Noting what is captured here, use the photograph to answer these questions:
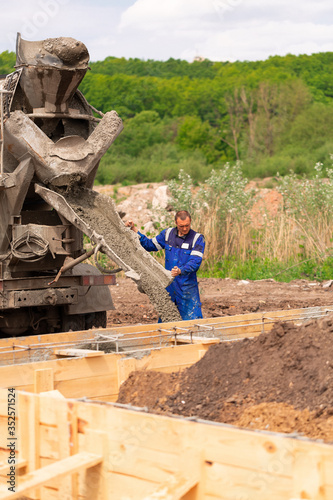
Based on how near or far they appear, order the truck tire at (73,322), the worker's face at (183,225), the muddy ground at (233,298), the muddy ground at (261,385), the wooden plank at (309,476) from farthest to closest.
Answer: the muddy ground at (233,298)
the truck tire at (73,322)
the worker's face at (183,225)
the muddy ground at (261,385)
the wooden plank at (309,476)

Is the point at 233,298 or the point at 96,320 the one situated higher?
the point at 96,320

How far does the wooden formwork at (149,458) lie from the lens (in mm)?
2545

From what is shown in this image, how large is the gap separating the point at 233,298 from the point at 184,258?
13.3ft

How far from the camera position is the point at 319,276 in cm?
1250

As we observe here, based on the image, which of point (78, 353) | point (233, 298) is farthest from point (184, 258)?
point (233, 298)

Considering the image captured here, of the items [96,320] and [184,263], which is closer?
[184,263]

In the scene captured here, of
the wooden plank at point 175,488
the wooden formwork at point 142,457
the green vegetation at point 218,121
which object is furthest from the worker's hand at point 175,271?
the green vegetation at point 218,121

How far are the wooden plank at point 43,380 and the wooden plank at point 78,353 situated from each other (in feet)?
1.14

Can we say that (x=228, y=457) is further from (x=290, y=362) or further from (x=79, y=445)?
(x=290, y=362)

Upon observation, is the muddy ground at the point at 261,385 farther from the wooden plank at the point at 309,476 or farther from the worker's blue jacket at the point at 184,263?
the worker's blue jacket at the point at 184,263

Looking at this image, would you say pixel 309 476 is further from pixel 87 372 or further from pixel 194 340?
pixel 194 340

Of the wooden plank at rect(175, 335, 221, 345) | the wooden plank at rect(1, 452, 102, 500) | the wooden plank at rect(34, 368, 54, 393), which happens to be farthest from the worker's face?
the wooden plank at rect(1, 452, 102, 500)

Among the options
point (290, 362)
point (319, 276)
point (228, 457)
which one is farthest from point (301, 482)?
point (319, 276)

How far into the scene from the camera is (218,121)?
159 feet
